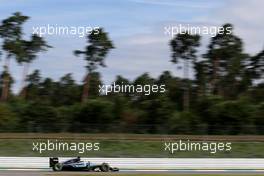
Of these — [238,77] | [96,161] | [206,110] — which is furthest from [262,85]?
[96,161]

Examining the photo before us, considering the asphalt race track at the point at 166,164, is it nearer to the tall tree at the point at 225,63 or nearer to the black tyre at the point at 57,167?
the black tyre at the point at 57,167

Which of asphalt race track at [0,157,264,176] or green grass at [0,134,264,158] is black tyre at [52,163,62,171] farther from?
green grass at [0,134,264,158]

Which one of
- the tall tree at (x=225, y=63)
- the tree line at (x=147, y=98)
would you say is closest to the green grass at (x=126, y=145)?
the tree line at (x=147, y=98)

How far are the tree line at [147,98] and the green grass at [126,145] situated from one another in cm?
101

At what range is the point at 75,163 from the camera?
21156mm

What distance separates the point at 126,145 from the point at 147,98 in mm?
9515

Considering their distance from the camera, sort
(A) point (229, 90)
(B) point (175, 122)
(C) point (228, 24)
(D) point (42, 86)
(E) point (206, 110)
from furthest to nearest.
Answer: (D) point (42, 86) → (A) point (229, 90) → (E) point (206, 110) → (B) point (175, 122) → (C) point (228, 24)

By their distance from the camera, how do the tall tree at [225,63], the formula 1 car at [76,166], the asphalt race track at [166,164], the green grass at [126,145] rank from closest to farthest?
1. the formula 1 car at [76,166]
2. the asphalt race track at [166,164]
3. the green grass at [126,145]
4. the tall tree at [225,63]

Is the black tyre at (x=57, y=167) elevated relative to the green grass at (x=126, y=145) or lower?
elevated

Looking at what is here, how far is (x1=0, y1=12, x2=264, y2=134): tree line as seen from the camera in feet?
95.1

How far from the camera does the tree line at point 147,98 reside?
2898 centimetres

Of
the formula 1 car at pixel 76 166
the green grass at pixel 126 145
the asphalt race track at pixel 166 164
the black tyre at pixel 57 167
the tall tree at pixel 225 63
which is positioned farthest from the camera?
the tall tree at pixel 225 63

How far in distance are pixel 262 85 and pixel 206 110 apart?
49.4 ft

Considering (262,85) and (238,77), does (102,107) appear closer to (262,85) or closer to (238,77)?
(238,77)
